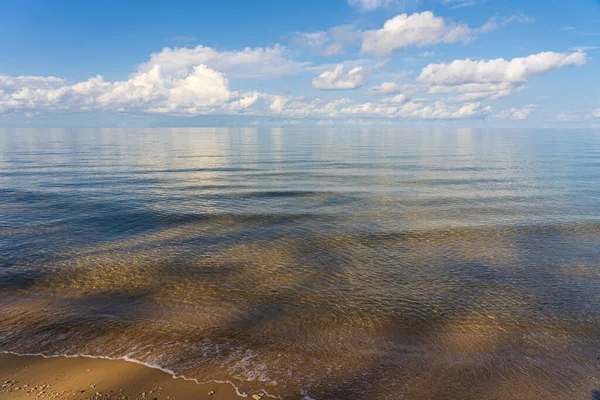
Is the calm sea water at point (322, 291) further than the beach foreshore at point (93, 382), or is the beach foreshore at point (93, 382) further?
the calm sea water at point (322, 291)

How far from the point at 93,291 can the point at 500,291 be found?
16.9m

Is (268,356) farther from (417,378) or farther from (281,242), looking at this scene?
(281,242)

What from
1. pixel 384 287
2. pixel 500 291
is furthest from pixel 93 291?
pixel 500 291

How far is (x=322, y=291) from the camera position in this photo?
14.6 meters

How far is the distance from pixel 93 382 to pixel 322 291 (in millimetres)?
8425

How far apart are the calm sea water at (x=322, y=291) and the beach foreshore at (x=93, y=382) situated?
0.45 meters

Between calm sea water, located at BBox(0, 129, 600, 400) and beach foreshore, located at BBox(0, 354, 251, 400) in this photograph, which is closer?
beach foreshore, located at BBox(0, 354, 251, 400)

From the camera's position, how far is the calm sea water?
975cm

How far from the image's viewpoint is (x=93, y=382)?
8953 mm

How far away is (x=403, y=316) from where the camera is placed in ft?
41.3

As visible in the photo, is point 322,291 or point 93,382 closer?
point 93,382

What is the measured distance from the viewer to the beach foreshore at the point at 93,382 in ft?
28.0

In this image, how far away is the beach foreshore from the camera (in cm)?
854

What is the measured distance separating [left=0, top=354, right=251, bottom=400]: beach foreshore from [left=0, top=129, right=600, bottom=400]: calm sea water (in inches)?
17.9
